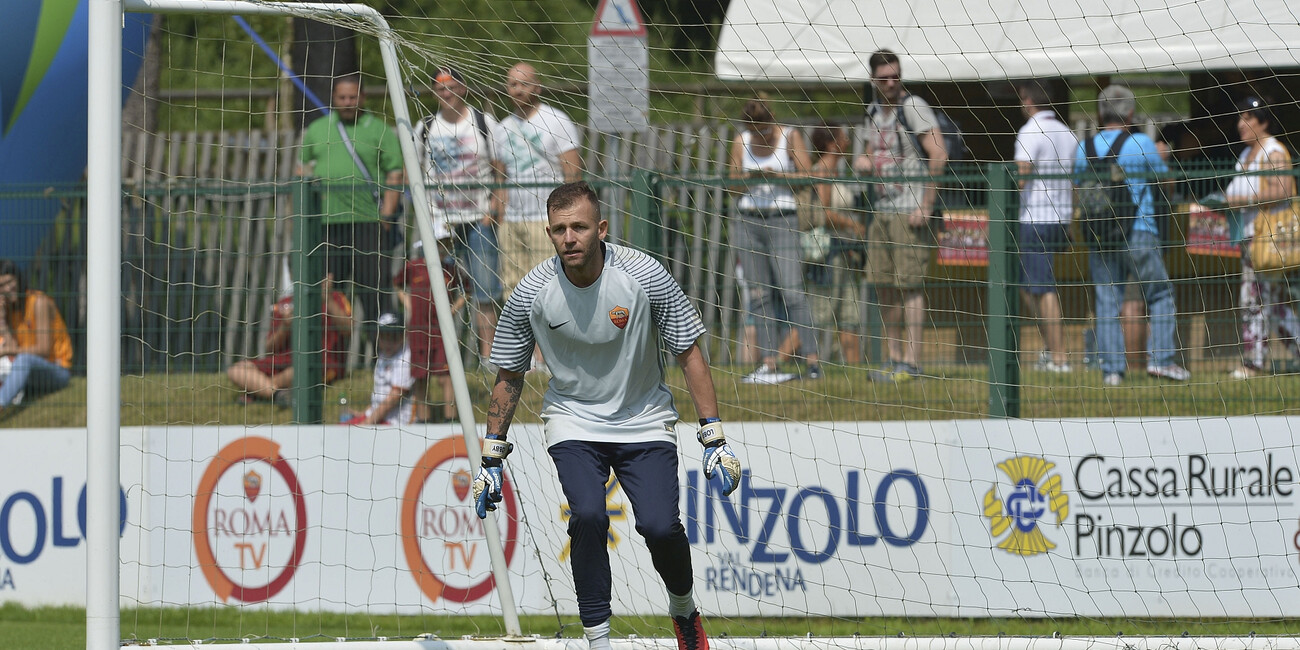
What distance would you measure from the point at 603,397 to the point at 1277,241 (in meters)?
4.39

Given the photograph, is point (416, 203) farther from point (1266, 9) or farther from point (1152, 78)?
point (1152, 78)

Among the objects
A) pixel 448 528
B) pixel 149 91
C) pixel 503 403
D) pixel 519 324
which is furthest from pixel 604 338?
pixel 149 91

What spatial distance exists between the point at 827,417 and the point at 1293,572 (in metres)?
2.58

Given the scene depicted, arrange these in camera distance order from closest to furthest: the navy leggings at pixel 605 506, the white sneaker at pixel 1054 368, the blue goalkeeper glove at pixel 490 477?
1. the navy leggings at pixel 605 506
2. the blue goalkeeper glove at pixel 490 477
3. the white sneaker at pixel 1054 368

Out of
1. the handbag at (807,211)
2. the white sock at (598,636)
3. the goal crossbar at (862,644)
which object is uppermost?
the handbag at (807,211)

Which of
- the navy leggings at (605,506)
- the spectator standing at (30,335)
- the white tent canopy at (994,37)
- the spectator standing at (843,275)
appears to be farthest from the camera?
the white tent canopy at (994,37)

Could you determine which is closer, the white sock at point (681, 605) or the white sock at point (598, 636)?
the white sock at point (598, 636)

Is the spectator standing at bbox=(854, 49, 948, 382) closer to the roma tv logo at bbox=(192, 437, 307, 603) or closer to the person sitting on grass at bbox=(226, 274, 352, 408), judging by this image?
the person sitting on grass at bbox=(226, 274, 352, 408)

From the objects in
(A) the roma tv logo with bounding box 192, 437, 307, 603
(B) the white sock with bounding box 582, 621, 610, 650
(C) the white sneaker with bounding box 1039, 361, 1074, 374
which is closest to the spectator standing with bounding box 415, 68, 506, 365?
(A) the roma tv logo with bounding box 192, 437, 307, 603

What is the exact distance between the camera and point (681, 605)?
5.76m

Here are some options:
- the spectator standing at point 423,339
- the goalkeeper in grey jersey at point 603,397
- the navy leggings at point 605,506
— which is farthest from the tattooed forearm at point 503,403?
the spectator standing at point 423,339

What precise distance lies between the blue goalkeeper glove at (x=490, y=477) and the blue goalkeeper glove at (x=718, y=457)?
0.79 m

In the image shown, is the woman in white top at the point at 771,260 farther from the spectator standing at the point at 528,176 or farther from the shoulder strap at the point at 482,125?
the shoulder strap at the point at 482,125

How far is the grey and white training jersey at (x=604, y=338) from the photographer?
5.51 m
